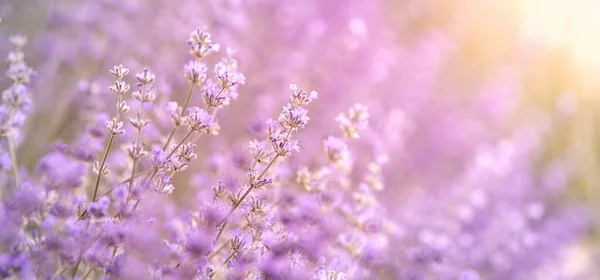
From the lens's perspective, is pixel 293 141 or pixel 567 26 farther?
pixel 567 26

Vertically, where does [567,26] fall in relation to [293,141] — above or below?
above

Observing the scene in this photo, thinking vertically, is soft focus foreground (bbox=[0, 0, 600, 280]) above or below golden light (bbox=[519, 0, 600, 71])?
below

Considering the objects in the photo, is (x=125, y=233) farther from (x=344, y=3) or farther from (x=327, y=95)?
(x=344, y=3)

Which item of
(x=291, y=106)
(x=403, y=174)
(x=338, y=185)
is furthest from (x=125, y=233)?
(x=403, y=174)

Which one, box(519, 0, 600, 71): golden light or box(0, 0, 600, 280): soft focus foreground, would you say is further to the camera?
box(519, 0, 600, 71): golden light
